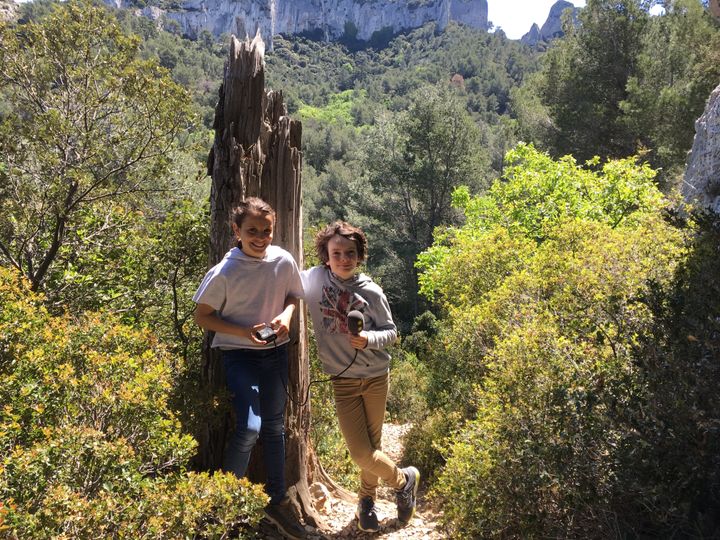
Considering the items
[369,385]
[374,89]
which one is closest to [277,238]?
[369,385]

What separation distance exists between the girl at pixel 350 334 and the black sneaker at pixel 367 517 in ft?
1.09

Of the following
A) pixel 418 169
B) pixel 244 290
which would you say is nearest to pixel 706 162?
pixel 244 290

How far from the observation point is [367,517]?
341 centimetres

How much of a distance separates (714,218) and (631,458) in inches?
77.2

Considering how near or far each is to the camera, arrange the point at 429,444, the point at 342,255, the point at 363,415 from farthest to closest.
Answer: the point at 429,444, the point at 363,415, the point at 342,255

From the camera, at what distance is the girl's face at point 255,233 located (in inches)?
111

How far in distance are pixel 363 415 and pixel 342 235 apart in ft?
3.77

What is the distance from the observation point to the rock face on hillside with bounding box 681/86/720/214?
6666mm

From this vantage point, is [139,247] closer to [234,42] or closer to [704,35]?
[234,42]

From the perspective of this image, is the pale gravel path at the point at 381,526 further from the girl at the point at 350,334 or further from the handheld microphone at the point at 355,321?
the handheld microphone at the point at 355,321

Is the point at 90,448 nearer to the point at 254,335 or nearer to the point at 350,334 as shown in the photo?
the point at 254,335

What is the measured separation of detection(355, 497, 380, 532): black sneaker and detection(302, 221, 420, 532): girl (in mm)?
332

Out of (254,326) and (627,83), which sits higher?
(627,83)

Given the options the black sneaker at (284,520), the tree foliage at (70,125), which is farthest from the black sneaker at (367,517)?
the tree foliage at (70,125)
